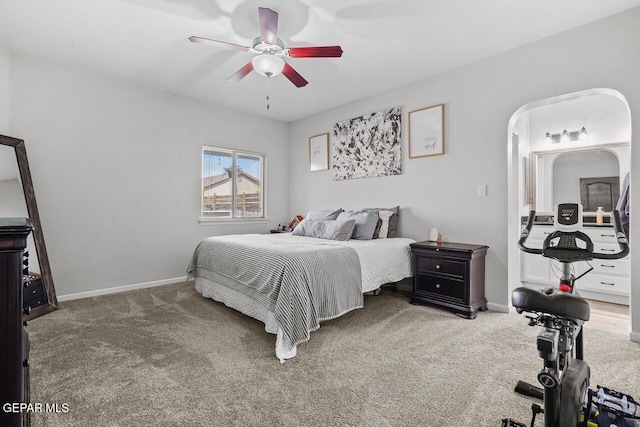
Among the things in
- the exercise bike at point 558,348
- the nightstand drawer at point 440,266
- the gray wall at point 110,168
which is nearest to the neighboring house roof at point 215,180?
the gray wall at point 110,168

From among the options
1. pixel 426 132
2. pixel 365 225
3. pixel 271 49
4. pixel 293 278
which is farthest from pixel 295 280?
pixel 426 132

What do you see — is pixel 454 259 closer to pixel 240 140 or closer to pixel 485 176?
pixel 485 176

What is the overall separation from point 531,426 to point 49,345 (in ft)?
10.4

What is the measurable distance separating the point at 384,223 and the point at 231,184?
2.56 metres

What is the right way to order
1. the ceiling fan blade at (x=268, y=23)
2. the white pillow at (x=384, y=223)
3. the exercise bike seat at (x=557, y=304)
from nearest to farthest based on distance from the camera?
the exercise bike seat at (x=557, y=304), the ceiling fan blade at (x=268, y=23), the white pillow at (x=384, y=223)

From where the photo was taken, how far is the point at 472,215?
138 inches

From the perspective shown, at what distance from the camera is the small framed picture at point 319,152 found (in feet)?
16.7

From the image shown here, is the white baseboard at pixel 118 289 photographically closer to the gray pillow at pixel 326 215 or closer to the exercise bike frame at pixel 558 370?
the gray pillow at pixel 326 215

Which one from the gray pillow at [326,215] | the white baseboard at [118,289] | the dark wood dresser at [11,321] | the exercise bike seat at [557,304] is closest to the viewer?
the dark wood dresser at [11,321]

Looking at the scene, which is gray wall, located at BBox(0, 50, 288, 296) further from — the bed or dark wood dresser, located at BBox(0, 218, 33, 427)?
dark wood dresser, located at BBox(0, 218, 33, 427)

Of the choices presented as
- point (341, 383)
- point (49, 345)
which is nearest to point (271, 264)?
point (341, 383)

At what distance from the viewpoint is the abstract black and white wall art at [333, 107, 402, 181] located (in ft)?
13.7

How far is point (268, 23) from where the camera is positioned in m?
2.41

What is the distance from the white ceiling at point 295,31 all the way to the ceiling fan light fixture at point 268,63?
1.06ft
